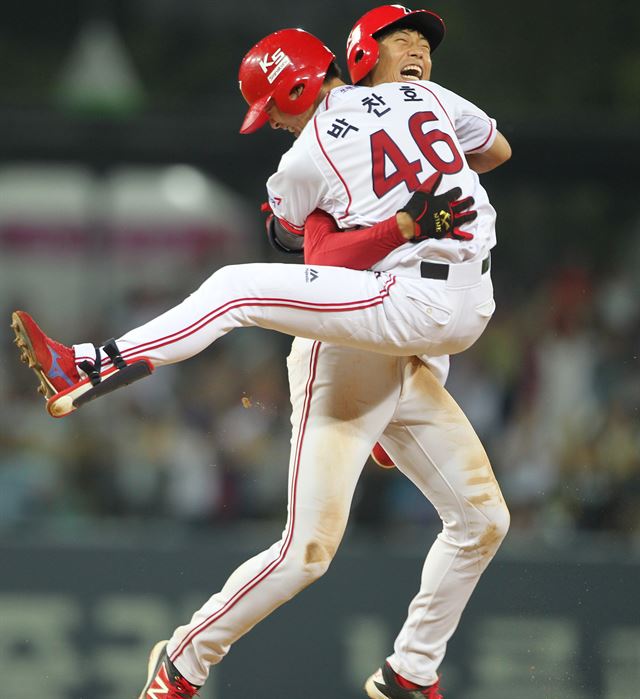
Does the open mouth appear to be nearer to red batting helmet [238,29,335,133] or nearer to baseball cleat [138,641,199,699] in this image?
red batting helmet [238,29,335,133]

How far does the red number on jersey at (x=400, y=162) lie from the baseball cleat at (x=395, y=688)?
1.50 m

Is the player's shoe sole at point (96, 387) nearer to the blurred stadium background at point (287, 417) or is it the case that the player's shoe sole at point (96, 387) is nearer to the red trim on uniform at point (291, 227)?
the red trim on uniform at point (291, 227)

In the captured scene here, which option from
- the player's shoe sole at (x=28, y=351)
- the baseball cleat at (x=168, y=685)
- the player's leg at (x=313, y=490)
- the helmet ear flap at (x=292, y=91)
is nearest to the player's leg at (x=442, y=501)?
the player's leg at (x=313, y=490)

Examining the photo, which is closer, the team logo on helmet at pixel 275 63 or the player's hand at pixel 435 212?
the player's hand at pixel 435 212

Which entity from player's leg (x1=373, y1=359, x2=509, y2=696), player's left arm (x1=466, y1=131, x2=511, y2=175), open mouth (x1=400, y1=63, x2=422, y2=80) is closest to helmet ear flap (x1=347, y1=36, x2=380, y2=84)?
open mouth (x1=400, y1=63, x2=422, y2=80)

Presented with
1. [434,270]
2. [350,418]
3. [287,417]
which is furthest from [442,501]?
[287,417]

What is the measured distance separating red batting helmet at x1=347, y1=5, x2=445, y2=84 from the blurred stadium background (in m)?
1.90

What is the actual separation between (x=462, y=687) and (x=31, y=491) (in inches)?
103

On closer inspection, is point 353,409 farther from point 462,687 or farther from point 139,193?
point 139,193

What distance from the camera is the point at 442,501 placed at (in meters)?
4.14

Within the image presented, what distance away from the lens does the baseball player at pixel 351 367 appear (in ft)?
12.2

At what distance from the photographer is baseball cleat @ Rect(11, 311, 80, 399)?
3.67 m

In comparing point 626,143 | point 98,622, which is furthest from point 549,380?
point 98,622

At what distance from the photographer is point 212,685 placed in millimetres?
5961
